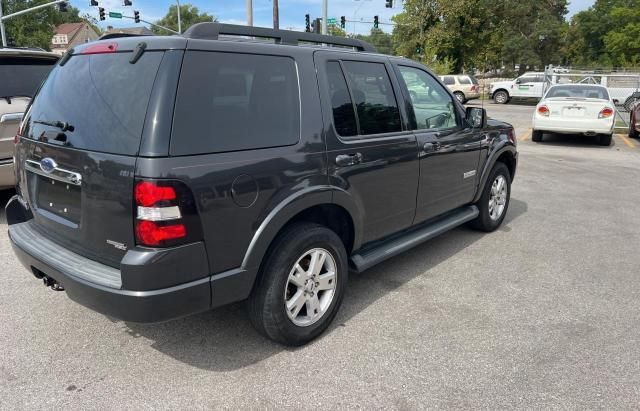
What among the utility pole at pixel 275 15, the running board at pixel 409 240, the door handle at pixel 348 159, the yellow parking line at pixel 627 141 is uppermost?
the utility pole at pixel 275 15

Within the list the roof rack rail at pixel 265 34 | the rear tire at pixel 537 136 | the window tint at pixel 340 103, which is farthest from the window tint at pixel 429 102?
the rear tire at pixel 537 136

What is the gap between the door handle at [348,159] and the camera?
3217 millimetres

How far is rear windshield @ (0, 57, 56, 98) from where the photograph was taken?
5.44 meters

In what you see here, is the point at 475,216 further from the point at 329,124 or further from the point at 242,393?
the point at 242,393

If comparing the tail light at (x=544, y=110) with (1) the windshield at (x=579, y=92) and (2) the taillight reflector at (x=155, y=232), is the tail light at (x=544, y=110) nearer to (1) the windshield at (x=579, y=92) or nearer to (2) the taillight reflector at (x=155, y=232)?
(1) the windshield at (x=579, y=92)

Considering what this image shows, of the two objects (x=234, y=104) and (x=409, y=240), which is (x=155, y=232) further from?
(x=409, y=240)

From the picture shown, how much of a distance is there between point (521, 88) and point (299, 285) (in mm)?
27754

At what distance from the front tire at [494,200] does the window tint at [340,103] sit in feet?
7.93

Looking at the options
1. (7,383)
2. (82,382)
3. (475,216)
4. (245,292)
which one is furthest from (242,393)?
(475,216)

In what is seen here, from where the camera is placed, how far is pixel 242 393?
269 cm

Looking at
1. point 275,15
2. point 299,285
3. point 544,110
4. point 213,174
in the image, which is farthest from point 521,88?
point 213,174

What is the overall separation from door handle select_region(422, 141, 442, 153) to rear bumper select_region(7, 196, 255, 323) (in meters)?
1.98

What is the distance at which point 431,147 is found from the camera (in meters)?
4.11

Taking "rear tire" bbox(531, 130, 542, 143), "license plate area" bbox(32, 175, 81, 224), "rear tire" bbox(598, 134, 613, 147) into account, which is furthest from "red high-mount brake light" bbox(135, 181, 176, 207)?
"rear tire" bbox(598, 134, 613, 147)
